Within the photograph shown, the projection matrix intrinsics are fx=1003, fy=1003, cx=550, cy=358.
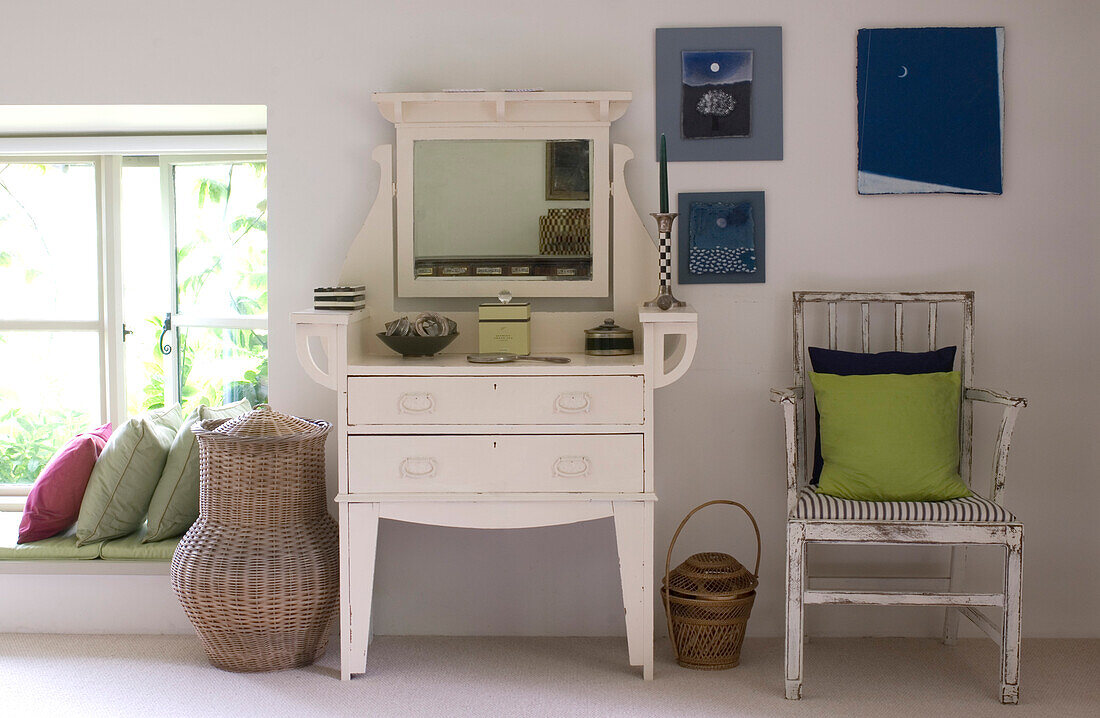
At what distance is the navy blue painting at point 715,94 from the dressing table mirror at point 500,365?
23 centimetres

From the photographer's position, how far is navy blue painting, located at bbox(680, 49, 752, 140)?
3102 millimetres

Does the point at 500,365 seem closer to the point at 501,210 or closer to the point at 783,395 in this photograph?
the point at 501,210

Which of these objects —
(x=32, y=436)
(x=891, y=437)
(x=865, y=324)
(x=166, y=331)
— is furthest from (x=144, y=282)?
(x=891, y=437)

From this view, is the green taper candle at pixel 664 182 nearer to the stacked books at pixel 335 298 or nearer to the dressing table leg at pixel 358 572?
the stacked books at pixel 335 298

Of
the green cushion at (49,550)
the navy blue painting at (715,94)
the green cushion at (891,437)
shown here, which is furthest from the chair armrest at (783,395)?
the green cushion at (49,550)

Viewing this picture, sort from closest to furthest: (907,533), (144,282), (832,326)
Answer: (907,533)
(832,326)
(144,282)

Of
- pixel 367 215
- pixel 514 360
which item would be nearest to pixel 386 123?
pixel 367 215

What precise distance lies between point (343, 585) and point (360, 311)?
80 centimetres

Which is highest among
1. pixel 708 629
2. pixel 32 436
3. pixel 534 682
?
pixel 32 436

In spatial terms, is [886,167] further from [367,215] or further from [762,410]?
[367,215]

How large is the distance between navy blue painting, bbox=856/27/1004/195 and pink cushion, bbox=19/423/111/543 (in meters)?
2.61

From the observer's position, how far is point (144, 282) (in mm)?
3777

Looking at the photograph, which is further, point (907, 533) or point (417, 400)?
point (417, 400)

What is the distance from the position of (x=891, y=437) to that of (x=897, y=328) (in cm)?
44
